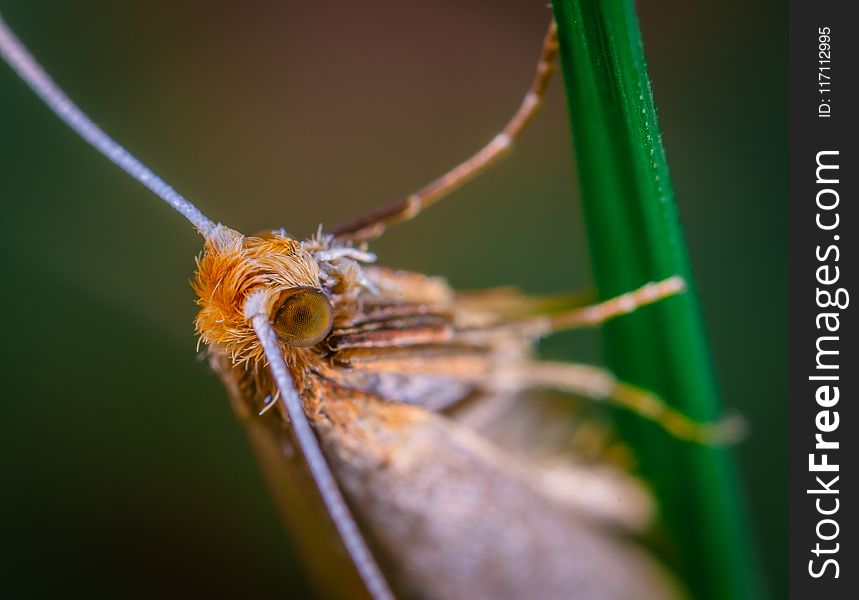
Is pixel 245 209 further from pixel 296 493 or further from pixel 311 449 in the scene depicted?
pixel 311 449

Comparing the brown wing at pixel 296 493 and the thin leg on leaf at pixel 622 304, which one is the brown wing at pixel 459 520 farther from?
the thin leg on leaf at pixel 622 304

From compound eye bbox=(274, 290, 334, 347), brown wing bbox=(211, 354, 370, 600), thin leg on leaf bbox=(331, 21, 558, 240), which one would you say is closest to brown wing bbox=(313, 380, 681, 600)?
brown wing bbox=(211, 354, 370, 600)

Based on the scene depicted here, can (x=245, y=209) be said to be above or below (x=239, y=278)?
above

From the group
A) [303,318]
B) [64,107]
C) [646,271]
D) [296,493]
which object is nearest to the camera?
[64,107]

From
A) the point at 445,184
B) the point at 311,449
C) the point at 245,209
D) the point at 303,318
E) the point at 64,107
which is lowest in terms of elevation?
the point at 311,449

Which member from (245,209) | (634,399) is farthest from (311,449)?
(245,209)

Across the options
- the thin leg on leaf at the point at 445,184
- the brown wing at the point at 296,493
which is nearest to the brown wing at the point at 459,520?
the brown wing at the point at 296,493
